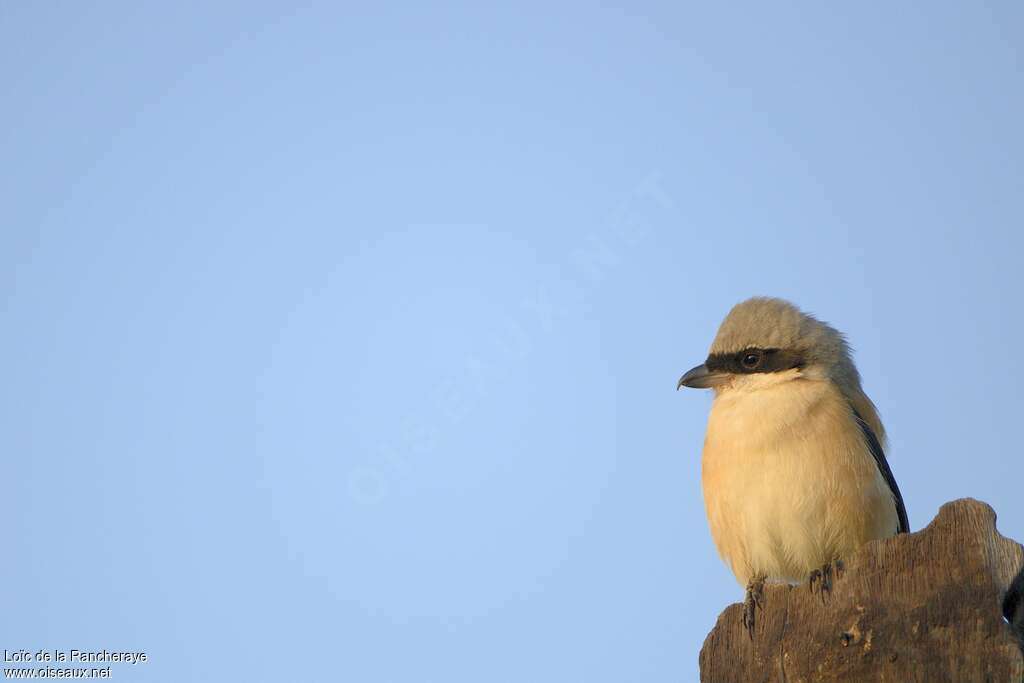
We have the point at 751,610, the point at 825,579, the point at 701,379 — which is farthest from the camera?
the point at 701,379

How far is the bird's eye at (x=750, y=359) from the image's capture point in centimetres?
834

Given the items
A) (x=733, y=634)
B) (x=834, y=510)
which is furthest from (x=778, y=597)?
(x=834, y=510)

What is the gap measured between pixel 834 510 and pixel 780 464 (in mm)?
461

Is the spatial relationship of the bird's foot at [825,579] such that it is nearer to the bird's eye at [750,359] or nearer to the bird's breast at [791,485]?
the bird's breast at [791,485]

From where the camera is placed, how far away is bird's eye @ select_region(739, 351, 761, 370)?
8344 millimetres

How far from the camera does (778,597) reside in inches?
228

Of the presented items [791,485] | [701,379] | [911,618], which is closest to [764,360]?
[701,379]

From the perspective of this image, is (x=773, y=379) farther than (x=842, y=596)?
Yes

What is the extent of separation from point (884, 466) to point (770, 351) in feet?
3.79

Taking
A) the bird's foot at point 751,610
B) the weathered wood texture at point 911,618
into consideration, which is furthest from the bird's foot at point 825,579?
the bird's foot at point 751,610

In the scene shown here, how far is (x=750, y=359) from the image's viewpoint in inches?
329

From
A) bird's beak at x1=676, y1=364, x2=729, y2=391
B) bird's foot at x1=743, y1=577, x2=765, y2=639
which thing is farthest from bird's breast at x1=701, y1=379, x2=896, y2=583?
bird's foot at x1=743, y1=577, x2=765, y2=639

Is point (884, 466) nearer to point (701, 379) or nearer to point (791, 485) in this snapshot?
point (791, 485)

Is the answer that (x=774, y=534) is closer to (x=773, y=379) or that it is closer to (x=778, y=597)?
(x=773, y=379)
